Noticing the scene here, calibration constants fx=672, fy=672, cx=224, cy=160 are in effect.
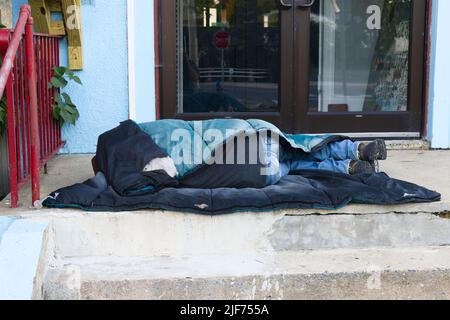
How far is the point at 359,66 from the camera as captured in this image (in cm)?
543

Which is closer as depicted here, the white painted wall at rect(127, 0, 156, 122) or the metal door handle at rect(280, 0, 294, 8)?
the white painted wall at rect(127, 0, 156, 122)

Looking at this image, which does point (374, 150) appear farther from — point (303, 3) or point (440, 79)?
point (303, 3)

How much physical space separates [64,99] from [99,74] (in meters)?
0.32

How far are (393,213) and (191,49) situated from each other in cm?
221

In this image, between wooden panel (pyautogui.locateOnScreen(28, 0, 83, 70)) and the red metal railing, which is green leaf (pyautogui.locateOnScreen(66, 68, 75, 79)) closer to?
wooden panel (pyautogui.locateOnScreen(28, 0, 83, 70))

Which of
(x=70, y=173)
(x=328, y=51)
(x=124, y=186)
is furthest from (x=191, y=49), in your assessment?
(x=124, y=186)

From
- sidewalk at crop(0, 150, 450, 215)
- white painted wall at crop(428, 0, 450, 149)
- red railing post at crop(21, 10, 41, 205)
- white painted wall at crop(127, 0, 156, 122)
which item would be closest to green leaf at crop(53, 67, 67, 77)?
white painted wall at crop(127, 0, 156, 122)

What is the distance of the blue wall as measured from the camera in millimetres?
4840

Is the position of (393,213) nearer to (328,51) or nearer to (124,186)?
(124,186)

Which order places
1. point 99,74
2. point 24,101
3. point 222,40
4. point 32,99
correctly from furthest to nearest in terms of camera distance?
point 222,40, point 99,74, point 24,101, point 32,99

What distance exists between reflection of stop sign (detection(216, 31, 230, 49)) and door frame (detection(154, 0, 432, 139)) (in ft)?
1.15

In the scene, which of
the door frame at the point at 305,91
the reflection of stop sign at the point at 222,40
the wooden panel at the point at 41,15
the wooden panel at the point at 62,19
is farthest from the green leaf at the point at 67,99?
the reflection of stop sign at the point at 222,40

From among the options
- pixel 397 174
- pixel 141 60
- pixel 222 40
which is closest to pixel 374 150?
pixel 397 174

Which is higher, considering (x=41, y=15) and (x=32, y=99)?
(x=41, y=15)
